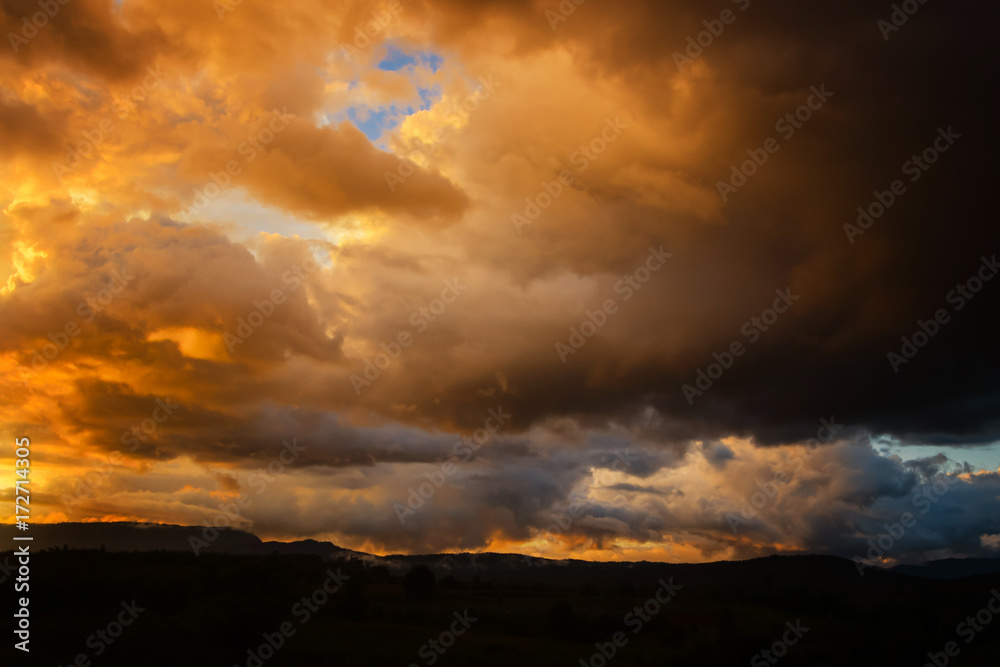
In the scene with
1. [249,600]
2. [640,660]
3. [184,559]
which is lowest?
[640,660]

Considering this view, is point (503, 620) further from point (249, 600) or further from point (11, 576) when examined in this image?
point (11, 576)

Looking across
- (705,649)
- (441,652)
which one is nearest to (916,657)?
(705,649)

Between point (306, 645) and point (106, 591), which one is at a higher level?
point (106, 591)

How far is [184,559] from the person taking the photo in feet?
367

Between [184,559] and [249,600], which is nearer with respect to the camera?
[249,600]

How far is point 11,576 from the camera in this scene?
66438mm

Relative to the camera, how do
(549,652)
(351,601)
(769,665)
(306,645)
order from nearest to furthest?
(769,665) → (306,645) → (549,652) → (351,601)

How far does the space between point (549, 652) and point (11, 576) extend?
192 feet

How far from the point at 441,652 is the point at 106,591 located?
38.2m

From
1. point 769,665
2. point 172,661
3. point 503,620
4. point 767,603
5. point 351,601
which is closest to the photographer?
point 172,661

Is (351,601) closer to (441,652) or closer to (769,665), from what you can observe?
(441,652)

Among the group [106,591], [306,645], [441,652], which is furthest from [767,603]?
[106,591]

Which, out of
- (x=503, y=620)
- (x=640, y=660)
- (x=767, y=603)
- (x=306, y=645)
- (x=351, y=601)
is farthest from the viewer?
(x=767, y=603)

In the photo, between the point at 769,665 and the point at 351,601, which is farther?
the point at 351,601
